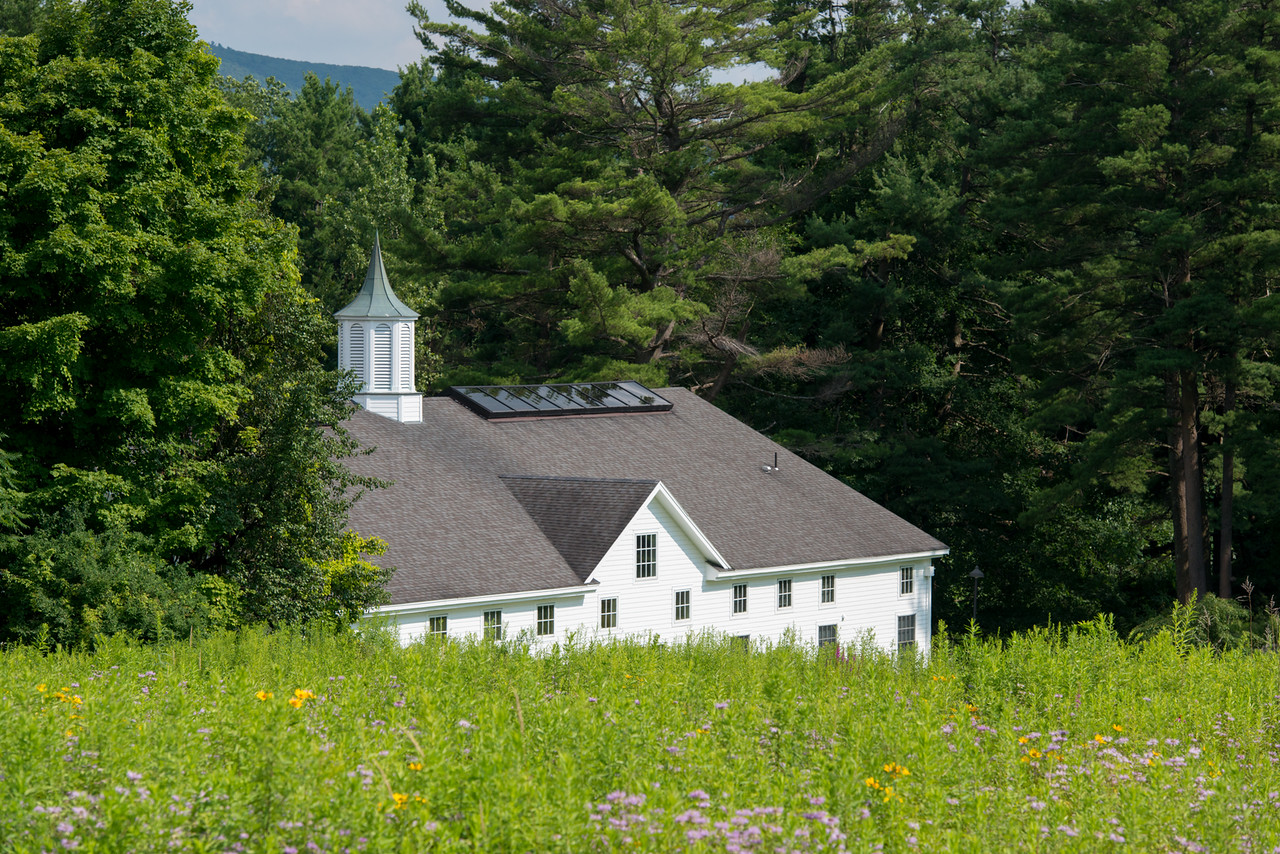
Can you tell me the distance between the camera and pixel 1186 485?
35031 mm

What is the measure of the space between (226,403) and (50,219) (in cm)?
394

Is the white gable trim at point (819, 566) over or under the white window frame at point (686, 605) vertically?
over

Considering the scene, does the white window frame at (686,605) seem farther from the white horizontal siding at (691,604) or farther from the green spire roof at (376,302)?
the green spire roof at (376,302)

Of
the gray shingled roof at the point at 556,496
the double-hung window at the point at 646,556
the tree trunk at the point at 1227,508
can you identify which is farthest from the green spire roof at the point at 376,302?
the tree trunk at the point at 1227,508

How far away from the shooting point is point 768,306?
169ft

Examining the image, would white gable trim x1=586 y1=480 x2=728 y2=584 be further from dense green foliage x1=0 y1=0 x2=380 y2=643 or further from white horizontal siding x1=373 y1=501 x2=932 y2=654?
dense green foliage x1=0 y1=0 x2=380 y2=643

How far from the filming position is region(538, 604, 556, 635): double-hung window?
27234 millimetres

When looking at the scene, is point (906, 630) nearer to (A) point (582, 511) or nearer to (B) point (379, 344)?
(A) point (582, 511)

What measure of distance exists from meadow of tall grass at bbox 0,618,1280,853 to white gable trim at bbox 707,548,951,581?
56.6ft

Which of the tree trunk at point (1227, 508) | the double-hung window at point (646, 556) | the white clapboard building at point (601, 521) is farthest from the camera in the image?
the tree trunk at point (1227, 508)

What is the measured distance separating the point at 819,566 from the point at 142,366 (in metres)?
17.3

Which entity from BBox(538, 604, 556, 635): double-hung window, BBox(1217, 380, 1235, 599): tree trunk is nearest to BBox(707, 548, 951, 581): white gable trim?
BBox(538, 604, 556, 635): double-hung window

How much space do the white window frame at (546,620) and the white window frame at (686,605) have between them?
324 centimetres

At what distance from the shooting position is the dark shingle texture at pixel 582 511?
2802 cm
